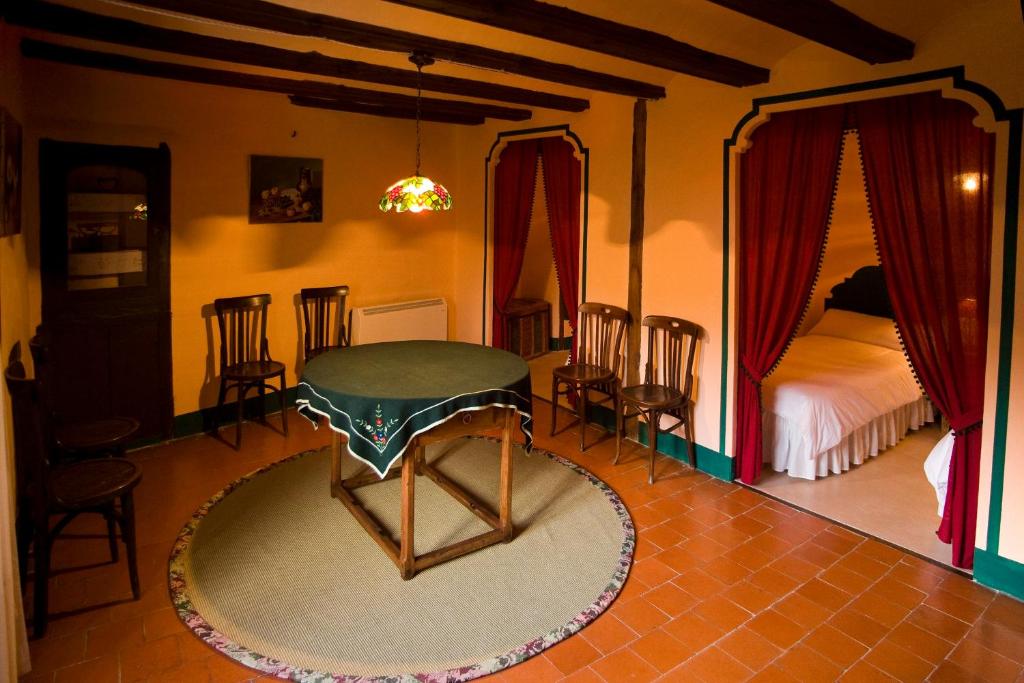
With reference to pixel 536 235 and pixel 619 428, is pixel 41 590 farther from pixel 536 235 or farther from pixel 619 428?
pixel 536 235

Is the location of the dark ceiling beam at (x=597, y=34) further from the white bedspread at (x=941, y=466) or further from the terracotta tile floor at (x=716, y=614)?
the terracotta tile floor at (x=716, y=614)

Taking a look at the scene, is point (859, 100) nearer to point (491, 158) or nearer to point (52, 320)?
point (491, 158)

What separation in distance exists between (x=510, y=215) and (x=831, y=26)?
3.65 metres

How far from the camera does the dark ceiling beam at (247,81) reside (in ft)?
12.6

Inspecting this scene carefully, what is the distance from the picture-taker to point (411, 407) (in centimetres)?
311

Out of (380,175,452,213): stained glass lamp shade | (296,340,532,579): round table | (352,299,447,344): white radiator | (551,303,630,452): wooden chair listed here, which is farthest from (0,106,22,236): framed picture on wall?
(551,303,630,452): wooden chair

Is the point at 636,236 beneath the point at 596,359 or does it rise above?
above

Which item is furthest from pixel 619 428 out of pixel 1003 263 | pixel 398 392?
pixel 1003 263

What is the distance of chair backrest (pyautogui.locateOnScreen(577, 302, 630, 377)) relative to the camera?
5.15 meters

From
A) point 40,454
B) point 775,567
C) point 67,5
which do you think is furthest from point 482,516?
point 67,5

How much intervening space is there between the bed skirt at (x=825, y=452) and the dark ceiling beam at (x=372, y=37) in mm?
2514

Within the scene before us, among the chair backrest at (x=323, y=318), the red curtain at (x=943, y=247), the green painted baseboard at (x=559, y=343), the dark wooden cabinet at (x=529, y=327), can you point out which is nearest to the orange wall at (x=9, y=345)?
the chair backrest at (x=323, y=318)

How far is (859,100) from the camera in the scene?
3.60 m

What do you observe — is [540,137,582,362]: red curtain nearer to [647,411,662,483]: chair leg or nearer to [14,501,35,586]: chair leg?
[647,411,662,483]: chair leg
